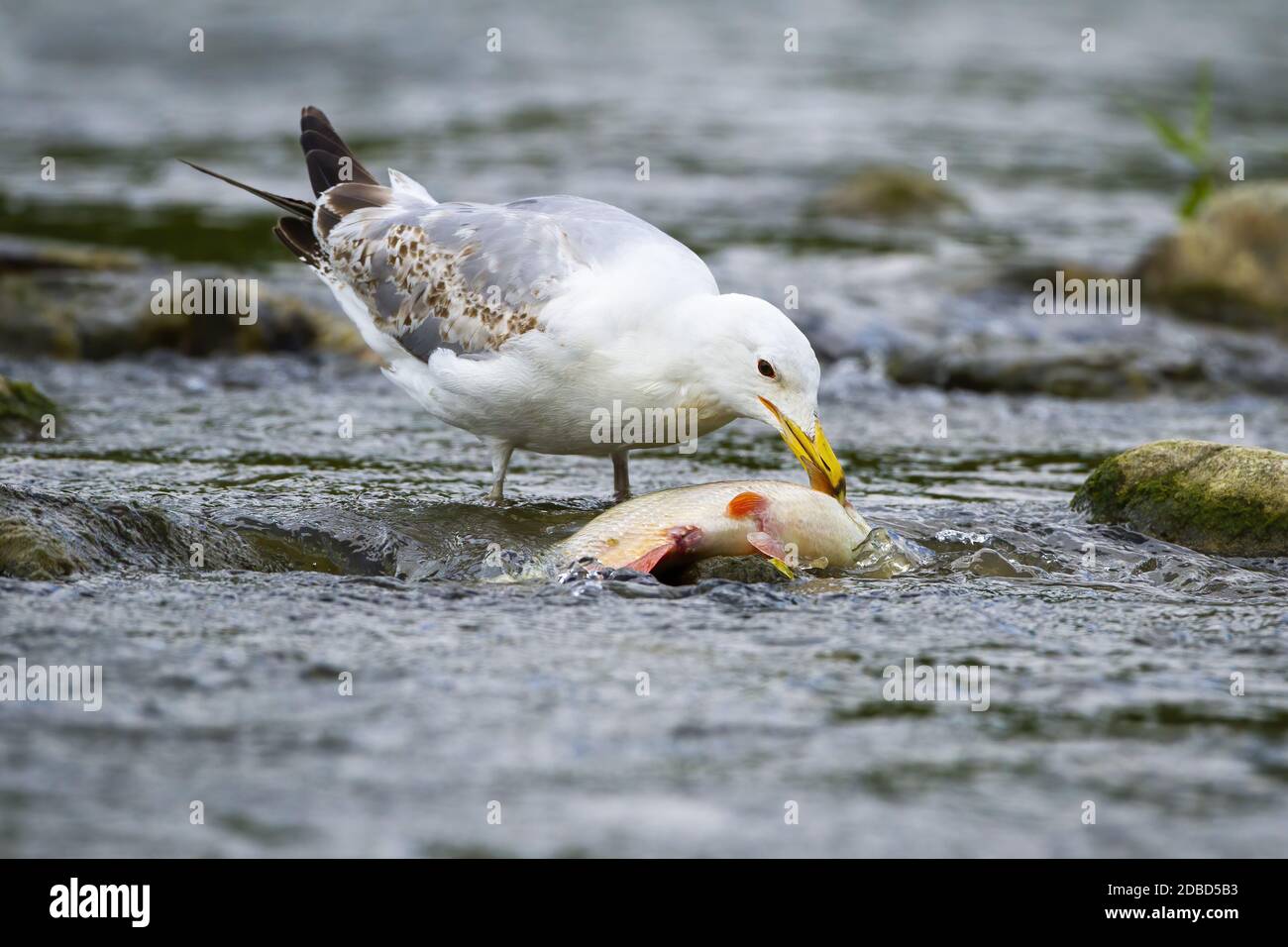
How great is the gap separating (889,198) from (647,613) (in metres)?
10.5

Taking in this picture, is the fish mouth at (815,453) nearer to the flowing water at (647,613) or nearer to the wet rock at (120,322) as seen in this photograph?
the flowing water at (647,613)

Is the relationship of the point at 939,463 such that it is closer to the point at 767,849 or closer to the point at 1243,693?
the point at 1243,693

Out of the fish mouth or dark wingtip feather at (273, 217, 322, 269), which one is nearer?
the fish mouth

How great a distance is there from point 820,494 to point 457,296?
5.67 feet

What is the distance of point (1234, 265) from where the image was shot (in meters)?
11.5

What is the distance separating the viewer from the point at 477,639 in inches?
186

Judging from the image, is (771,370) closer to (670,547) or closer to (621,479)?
(670,547)

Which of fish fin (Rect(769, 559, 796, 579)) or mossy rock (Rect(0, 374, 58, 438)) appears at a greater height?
mossy rock (Rect(0, 374, 58, 438))
